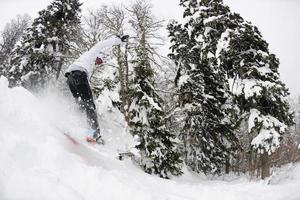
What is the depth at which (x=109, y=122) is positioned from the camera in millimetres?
12086

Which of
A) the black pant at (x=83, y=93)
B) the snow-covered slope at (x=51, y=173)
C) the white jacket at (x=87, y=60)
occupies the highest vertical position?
the white jacket at (x=87, y=60)

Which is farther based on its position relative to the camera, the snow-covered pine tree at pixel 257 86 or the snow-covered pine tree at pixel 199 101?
the snow-covered pine tree at pixel 199 101

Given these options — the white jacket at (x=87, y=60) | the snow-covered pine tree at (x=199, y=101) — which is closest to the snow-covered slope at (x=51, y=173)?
the white jacket at (x=87, y=60)

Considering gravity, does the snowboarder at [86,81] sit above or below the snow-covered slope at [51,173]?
above

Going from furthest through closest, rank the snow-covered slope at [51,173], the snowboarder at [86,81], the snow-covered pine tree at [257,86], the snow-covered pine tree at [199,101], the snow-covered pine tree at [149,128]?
the snow-covered pine tree at [199,101] → the snow-covered pine tree at [149,128] → the snow-covered pine tree at [257,86] → the snowboarder at [86,81] → the snow-covered slope at [51,173]

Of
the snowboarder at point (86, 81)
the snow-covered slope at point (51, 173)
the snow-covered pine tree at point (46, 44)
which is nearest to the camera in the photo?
the snow-covered slope at point (51, 173)

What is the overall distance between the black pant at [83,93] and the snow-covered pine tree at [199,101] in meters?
7.66

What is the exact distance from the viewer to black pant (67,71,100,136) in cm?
727

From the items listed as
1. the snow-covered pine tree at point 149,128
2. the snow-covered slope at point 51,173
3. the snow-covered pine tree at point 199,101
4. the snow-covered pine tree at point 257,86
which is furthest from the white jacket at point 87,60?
the snow-covered pine tree at point 199,101

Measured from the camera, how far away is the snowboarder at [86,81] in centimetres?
727

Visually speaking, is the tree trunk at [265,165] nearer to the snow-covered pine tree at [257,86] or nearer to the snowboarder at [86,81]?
the snow-covered pine tree at [257,86]

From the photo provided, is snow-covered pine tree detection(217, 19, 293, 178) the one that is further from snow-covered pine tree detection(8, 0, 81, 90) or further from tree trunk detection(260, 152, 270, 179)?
snow-covered pine tree detection(8, 0, 81, 90)

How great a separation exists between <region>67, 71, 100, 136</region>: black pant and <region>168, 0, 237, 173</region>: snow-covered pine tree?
25.1 feet

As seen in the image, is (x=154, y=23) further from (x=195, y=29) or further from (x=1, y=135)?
(x=1, y=135)
